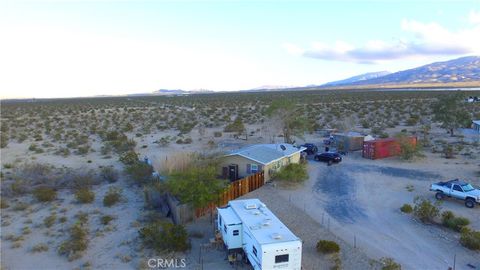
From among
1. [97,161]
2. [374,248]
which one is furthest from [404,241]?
[97,161]

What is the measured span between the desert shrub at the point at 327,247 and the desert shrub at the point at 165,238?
572 cm

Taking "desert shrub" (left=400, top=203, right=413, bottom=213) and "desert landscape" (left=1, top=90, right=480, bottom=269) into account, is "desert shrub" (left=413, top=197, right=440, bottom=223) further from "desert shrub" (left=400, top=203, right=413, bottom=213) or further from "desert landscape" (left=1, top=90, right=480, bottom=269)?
"desert shrub" (left=400, top=203, right=413, bottom=213)

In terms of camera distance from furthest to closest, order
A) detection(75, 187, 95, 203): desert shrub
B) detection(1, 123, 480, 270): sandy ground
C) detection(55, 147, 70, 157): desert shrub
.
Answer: detection(55, 147, 70, 157): desert shrub
detection(75, 187, 95, 203): desert shrub
detection(1, 123, 480, 270): sandy ground

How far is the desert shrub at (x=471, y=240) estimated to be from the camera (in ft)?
53.7

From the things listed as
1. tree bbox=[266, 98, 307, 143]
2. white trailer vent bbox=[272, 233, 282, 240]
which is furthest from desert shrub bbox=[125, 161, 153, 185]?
tree bbox=[266, 98, 307, 143]

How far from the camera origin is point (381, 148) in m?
34.3

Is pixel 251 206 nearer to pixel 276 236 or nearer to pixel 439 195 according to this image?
pixel 276 236

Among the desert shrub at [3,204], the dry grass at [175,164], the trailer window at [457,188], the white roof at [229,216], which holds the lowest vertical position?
the desert shrub at [3,204]

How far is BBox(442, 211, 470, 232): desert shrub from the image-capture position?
18439mm

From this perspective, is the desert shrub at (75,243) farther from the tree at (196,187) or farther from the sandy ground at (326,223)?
the tree at (196,187)

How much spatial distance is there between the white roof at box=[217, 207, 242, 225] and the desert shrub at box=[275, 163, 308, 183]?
968 cm

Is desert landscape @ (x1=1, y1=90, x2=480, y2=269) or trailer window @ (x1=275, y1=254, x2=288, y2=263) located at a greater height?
trailer window @ (x1=275, y1=254, x2=288, y2=263)

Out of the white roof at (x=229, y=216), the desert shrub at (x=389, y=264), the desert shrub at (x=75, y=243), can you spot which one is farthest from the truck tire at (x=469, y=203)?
the desert shrub at (x=75, y=243)

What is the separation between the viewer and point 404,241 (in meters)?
17.4
